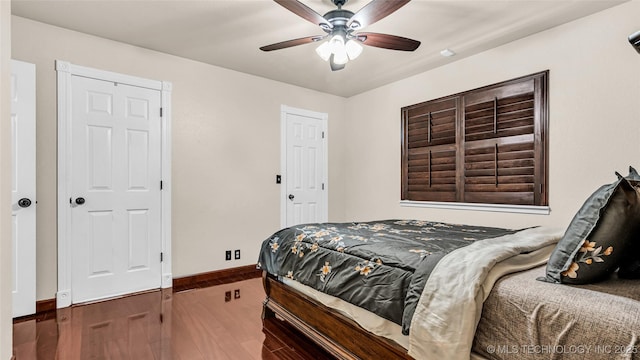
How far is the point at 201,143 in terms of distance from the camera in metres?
3.71

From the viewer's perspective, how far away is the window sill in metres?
2.95

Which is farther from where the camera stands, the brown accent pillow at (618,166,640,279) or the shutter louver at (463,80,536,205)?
the shutter louver at (463,80,536,205)

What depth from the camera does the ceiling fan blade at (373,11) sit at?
1.94 metres

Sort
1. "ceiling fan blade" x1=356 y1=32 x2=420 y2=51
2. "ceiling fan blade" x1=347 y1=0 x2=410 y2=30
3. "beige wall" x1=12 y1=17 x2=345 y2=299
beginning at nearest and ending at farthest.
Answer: "ceiling fan blade" x1=347 y1=0 x2=410 y2=30
"ceiling fan blade" x1=356 y1=32 x2=420 y2=51
"beige wall" x1=12 y1=17 x2=345 y2=299

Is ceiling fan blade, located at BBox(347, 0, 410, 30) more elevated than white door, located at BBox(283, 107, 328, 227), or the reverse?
ceiling fan blade, located at BBox(347, 0, 410, 30)

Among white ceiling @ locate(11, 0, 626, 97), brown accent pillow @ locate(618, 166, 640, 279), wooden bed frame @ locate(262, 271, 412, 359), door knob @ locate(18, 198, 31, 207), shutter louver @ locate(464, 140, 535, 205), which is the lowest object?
wooden bed frame @ locate(262, 271, 412, 359)

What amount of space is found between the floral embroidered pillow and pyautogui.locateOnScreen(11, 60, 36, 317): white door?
3.54 meters

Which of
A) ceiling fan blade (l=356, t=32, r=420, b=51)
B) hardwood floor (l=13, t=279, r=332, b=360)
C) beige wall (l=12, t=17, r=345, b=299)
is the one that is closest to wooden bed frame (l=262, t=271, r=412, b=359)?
hardwood floor (l=13, t=279, r=332, b=360)

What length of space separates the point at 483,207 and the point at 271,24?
2.73m

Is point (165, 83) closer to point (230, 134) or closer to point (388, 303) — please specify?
point (230, 134)

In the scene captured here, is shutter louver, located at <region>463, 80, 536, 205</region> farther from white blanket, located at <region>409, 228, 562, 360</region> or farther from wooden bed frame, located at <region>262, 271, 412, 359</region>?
wooden bed frame, located at <region>262, 271, 412, 359</region>

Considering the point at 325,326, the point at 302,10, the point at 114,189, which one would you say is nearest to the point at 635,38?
the point at 302,10

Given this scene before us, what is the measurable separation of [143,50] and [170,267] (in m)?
2.28

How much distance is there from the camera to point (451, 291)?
4.30 feet
